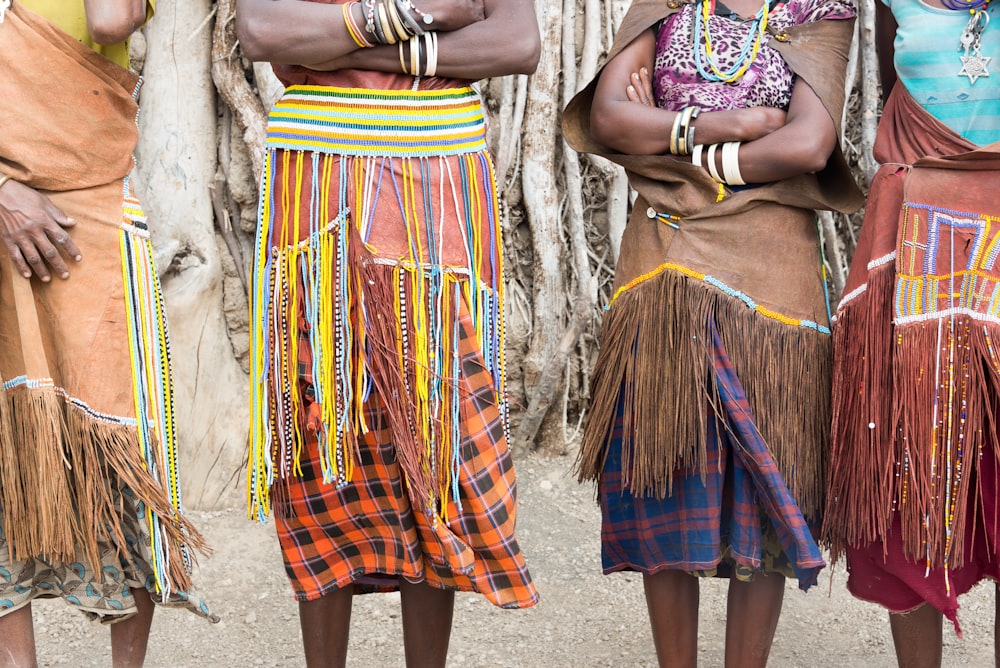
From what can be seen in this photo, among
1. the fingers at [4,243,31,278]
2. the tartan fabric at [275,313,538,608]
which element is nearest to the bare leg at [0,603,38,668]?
the tartan fabric at [275,313,538,608]

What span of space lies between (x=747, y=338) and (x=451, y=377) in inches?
29.9

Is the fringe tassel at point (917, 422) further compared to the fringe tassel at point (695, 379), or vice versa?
the fringe tassel at point (695, 379)

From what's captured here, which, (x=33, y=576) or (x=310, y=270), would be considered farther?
(x=33, y=576)

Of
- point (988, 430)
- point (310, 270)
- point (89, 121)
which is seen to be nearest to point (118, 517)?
point (310, 270)

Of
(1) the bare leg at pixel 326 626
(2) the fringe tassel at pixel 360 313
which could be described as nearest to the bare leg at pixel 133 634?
(1) the bare leg at pixel 326 626

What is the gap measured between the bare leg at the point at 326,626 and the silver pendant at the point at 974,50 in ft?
6.56

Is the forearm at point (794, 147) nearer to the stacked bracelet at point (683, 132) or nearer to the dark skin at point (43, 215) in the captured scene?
the stacked bracelet at point (683, 132)

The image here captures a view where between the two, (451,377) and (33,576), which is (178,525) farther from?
(451,377)

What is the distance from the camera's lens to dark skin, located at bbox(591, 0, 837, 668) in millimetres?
2846

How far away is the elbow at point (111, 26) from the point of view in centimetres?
270

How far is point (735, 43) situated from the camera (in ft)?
9.72

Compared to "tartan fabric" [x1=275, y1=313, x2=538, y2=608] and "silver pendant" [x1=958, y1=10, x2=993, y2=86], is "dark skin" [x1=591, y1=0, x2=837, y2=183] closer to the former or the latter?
"silver pendant" [x1=958, y1=10, x2=993, y2=86]

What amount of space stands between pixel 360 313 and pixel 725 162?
981 millimetres

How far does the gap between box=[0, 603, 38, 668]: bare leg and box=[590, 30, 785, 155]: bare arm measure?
1.94m
